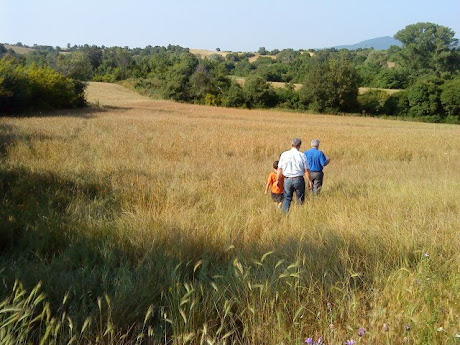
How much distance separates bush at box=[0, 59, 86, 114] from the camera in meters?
35.0

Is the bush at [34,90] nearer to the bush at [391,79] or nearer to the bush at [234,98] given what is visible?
the bush at [234,98]

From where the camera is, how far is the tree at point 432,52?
73.6 meters

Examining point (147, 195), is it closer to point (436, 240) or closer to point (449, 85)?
point (436, 240)

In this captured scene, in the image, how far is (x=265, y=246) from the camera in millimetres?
4496

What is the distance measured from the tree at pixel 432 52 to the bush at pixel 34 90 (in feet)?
192

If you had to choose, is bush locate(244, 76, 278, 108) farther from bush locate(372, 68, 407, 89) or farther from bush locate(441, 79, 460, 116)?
bush locate(441, 79, 460, 116)

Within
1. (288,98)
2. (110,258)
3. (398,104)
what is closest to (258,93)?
(288,98)

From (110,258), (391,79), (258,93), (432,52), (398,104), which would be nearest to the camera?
(110,258)

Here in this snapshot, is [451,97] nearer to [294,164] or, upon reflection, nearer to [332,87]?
[332,87]

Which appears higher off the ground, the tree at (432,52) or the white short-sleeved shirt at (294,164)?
the tree at (432,52)

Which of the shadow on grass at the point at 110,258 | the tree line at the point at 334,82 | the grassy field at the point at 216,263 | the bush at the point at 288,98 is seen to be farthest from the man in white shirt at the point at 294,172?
the bush at the point at 288,98

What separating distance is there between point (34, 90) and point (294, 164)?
3815 cm

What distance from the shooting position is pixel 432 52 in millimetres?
75938

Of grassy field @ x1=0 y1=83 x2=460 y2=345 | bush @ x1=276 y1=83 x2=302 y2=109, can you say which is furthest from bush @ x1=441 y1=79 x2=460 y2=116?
grassy field @ x1=0 y1=83 x2=460 y2=345
